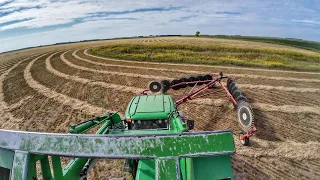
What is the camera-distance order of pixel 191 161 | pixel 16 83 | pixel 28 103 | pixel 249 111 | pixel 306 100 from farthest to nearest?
pixel 16 83 → pixel 28 103 → pixel 306 100 → pixel 249 111 → pixel 191 161

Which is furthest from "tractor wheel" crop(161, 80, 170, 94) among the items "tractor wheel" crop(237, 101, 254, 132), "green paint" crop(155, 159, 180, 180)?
"green paint" crop(155, 159, 180, 180)

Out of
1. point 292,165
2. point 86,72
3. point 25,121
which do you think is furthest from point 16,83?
point 292,165

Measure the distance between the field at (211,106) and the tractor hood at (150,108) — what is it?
6.10 ft

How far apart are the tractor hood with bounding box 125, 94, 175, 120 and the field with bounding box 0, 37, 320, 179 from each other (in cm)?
186

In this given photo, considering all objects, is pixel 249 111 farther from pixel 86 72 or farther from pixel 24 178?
pixel 86 72

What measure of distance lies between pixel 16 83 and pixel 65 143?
59.2 feet

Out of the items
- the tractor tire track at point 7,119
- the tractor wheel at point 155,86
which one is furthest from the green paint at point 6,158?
the tractor wheel at point 155,86

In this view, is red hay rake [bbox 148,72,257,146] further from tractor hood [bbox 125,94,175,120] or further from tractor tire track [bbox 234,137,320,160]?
tractor hood [bbox 125,94,175,120]

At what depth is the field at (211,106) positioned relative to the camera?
271 inches

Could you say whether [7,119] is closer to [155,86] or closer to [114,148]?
[155,86]

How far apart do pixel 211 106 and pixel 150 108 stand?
240 inches

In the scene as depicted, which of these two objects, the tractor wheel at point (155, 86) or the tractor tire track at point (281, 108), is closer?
the tractor tire track at point (281, 108)

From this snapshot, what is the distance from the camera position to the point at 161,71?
19.1 m

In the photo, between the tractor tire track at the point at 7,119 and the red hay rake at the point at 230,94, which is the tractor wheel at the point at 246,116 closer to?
the red hay rake at the point at 230,94
